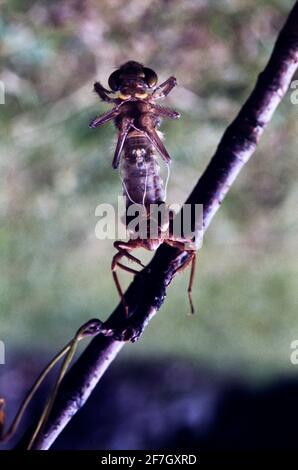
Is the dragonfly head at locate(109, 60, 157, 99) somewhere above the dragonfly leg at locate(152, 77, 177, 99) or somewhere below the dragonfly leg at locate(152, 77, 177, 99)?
below

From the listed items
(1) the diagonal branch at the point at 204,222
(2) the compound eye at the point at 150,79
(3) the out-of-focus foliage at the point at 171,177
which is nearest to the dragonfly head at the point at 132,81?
(2) the compound eye at the point at 150,79

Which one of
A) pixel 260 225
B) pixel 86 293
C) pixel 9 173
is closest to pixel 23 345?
pixel 86 293

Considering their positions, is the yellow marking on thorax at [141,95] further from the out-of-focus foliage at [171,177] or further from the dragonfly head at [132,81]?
the out-of-focus foliage at [171,177]

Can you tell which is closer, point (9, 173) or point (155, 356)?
point (9, 173)

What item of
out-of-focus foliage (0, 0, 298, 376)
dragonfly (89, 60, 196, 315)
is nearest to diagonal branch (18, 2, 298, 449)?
dragonfly (89, 60, 196, 315)

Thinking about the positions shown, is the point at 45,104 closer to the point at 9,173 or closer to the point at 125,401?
the point at 9,173

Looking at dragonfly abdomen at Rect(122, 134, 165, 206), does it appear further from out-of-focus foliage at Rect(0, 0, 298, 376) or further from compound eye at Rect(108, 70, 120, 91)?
out-of-focus foliage at Rect(0, 0, 298, 376)

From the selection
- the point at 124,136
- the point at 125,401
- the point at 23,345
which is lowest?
the point at 124,136
